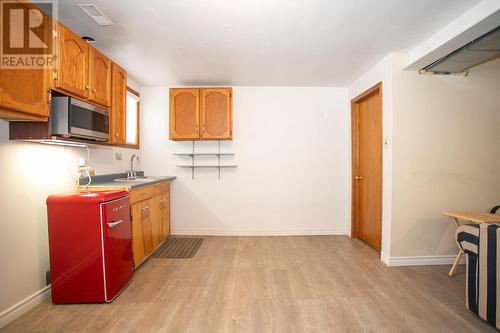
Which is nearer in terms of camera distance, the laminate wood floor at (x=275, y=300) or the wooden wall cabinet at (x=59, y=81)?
the wooden wall cabinet at (x=59, y=81)

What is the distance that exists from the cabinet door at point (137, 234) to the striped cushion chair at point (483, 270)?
3103 millimetres

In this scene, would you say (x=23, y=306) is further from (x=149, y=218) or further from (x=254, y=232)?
(x=254, y=232)

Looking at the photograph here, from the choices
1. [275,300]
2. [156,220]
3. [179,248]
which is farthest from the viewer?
[179,248]

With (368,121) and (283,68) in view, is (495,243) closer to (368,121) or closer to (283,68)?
(368,121)

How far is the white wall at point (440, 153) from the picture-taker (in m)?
2.87

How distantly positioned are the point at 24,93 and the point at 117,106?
3.61ft

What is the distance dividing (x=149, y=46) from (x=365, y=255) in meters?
3.65

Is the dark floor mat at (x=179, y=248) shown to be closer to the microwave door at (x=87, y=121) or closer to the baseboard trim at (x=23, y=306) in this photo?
the baseboard trim at (x=23, y=306)

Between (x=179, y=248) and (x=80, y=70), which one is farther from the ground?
(x=80, y=70)

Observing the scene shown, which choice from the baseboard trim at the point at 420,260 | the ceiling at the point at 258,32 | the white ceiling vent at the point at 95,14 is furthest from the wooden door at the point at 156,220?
the baseboard trim at the point at 420,260

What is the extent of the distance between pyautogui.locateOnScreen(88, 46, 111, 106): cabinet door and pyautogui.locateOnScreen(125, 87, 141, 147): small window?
1.32 metres

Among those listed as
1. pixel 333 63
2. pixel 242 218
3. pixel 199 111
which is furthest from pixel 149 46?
pixel 242 218

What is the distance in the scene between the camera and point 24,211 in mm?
2043

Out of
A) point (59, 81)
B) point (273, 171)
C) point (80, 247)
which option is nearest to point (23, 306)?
point (80, 247)
